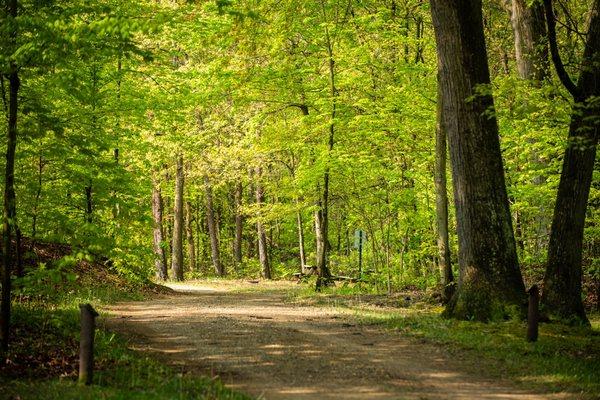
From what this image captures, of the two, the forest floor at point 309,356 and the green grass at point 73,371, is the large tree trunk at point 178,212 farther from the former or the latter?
the green grass at point 73,371

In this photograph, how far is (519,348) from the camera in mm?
9734

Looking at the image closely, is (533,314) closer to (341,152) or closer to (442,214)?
(442,214)

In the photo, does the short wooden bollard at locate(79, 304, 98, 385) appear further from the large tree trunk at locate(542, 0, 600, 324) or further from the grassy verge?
the large tree trunk at locate(542, 0, 600, 324)

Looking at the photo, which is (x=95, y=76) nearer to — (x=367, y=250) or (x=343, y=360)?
(x=343, y=360)

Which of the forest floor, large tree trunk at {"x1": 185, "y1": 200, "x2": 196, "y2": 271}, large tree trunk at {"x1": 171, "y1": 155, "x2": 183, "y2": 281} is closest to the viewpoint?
the forest floor

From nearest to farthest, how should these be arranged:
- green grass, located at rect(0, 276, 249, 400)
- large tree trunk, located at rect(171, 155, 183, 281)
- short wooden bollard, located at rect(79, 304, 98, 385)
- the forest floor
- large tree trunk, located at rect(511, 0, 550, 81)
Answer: green grass, located at rect(0, 276, 249, 400) → short wooden bollard, located at rect(79, 304, 98, 385) → the forest floor → large tree trunk, located at rect(511, 0, 550, 81) → large tree trunk, located at rect(171, 155, 183, 281)

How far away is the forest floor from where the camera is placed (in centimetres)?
759

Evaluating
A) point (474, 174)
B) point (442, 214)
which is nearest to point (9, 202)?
point (474, 174)

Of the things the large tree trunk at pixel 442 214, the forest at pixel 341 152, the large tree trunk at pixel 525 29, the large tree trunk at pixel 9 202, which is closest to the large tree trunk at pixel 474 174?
the forest at pixel 341 152

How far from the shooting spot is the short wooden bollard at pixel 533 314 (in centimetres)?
1005

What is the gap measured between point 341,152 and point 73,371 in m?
13.2

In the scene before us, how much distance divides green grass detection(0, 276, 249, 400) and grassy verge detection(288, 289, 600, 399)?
4101mm

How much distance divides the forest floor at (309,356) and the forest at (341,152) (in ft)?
1.18

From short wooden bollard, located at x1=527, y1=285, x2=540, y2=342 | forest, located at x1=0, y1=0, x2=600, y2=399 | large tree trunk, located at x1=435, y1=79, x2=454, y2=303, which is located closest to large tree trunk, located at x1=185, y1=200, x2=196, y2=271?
forest, located at x1=0, y1=0, x2=600, y2=399
